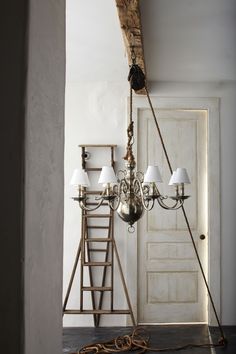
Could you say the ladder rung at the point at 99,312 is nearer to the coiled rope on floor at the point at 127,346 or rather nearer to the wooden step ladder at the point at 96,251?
the wooden step ladder at the point at 96,251

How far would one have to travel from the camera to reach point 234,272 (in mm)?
4531

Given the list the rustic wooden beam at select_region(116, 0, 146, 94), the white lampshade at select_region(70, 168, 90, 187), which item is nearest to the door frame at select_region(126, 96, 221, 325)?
the rustic wooden beam at select_region(116, 0, 146, 94)

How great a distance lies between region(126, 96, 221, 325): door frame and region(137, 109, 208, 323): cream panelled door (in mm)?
89

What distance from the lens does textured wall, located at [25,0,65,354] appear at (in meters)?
0.70

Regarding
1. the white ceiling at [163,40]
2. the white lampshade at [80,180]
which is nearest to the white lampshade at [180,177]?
the white lampshade at [80,180]

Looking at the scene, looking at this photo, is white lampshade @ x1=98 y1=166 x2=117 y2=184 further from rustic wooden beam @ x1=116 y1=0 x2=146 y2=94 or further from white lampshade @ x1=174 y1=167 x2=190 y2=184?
rustic wooden beam @ x1=116 y1=0 x2=146 y2=94

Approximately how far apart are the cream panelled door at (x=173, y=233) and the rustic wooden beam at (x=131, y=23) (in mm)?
1560

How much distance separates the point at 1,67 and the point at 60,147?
14.6 inches

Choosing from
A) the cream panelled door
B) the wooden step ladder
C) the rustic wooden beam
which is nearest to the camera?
the rustic wooden beam

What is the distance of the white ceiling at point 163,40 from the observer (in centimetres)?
286

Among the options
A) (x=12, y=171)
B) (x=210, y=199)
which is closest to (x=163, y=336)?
(x=210, y=199)

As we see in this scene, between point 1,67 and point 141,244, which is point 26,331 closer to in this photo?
point 1,67

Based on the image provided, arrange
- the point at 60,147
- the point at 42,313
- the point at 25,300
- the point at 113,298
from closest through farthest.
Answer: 1. the point at 25,300
2. the point at 42,313
3. the point at 60,147
4. the point at 113,298

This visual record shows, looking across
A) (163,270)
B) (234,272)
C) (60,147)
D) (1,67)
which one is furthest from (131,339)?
(1,67)
